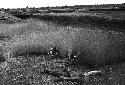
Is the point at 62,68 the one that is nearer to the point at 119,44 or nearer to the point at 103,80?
the point at 103,80

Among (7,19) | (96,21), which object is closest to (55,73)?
(96,21)

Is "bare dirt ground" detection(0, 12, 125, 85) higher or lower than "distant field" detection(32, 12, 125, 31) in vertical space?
lower

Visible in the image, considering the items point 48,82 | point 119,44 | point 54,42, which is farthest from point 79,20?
point 48,82

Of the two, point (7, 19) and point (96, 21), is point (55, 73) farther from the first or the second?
point (7, 19)

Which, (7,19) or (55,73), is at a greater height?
(7,19)

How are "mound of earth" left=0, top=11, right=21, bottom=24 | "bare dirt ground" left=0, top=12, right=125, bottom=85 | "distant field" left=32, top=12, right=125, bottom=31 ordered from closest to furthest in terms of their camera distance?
"bare dirt ground" left=0, top=12, right=125, bottom=85 < "distant field" left=32, top=12, right=125, bottom=31 < "mound of earth" left=0, top=11, right=21, bottom=24

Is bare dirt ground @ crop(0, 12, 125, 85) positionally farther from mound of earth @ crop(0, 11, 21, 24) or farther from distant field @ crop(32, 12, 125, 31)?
mound of earth @ crop(0, 11, 21, 24)

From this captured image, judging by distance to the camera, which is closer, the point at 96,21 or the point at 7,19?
the point at 96,21

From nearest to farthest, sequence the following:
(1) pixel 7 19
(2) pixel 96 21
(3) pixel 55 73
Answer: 1. (3) pixel 55 73
2. (2) pixel 96 21
3. (1) pixel 7 19

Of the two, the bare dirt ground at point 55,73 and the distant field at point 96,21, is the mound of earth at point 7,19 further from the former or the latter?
the bare dirt ground at point 55,73

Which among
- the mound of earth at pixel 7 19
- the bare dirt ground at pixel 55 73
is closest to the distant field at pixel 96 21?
the mound of earth at pixel 7 19

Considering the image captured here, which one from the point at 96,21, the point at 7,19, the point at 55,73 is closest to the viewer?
the point at 55,73

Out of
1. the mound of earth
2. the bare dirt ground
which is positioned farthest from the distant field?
the bare dirt ground
